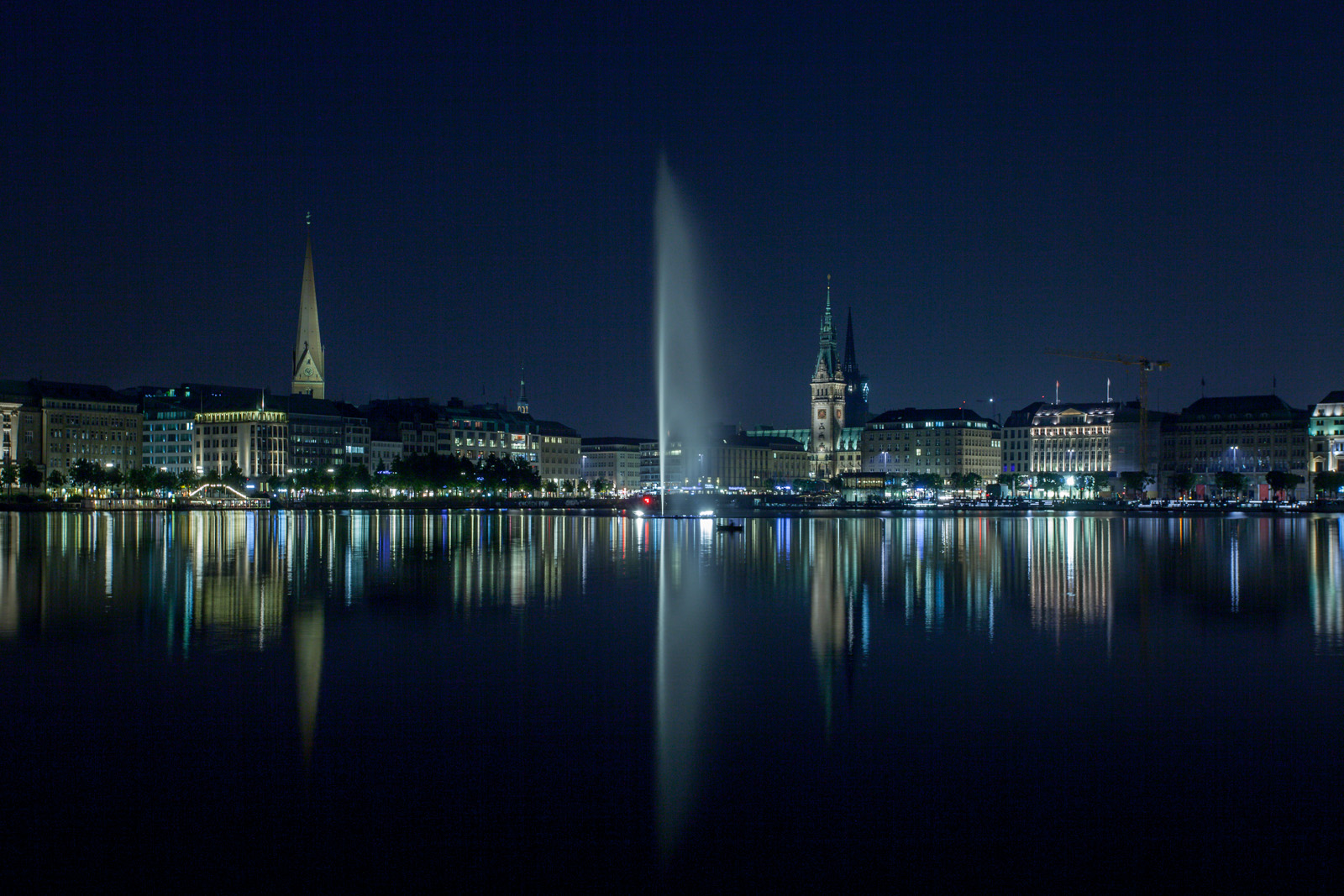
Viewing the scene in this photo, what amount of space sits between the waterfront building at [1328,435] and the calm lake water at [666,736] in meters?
162

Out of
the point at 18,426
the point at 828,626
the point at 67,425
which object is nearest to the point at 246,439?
the point at 67,425

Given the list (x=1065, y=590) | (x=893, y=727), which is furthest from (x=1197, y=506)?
(x=893, y=727)

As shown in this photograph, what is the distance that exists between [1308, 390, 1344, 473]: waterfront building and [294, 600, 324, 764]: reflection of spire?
17860 cm

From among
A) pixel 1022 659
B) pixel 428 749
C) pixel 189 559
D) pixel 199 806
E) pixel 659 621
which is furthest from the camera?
pixel 189 559

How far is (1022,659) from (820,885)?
532 inches

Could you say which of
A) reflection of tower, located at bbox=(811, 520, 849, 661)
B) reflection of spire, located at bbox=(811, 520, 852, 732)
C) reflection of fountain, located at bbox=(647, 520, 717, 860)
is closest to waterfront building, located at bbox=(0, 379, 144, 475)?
reflection of tower, located at bbox=(811, 520, 849, 661)

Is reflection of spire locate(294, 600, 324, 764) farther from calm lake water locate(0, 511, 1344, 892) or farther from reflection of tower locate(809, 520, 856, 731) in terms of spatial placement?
reflection of tower locate(809, 520, 856, 731)

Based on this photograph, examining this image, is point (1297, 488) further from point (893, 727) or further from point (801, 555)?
point (893, 727)

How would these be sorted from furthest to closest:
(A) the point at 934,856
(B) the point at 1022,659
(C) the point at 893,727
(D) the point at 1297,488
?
1. (D) the point at 1297,488
2. (B) the point at 1022,659
3. (C) the point at 893,727
4. (A) the point at 934,856

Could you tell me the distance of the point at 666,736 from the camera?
1847 cm

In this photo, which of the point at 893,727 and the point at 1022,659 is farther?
the point at 1022,659

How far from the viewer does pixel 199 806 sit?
48.5ft

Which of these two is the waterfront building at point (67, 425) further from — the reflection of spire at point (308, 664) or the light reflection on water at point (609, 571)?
the reflection of spire at point (308, 664)

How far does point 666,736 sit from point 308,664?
27.0 ft
